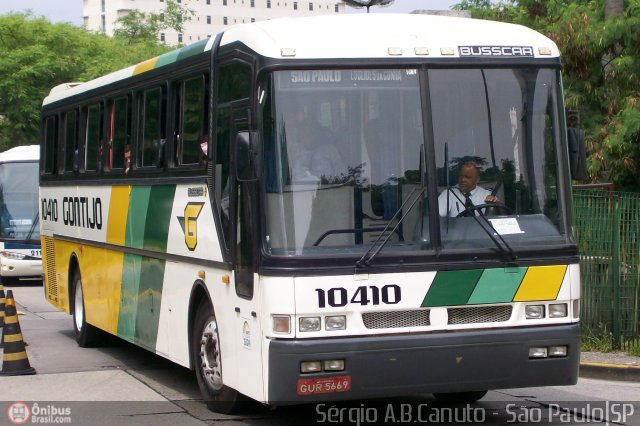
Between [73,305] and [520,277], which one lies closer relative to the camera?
[520,277]

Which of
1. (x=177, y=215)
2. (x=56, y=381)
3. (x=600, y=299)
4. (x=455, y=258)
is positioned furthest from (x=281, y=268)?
(x=600, y=299)

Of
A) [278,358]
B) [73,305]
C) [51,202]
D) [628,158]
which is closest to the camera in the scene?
[278,358]

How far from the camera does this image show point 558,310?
862 cm

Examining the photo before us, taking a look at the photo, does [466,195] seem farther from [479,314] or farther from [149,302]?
[149,302]

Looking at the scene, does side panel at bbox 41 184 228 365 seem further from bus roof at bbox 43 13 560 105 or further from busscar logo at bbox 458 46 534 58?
busscar logo at bbox 458 46 534 58

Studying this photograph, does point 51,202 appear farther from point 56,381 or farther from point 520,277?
point 520,277

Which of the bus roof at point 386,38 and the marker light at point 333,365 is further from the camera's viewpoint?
the bus roof at point 386,38

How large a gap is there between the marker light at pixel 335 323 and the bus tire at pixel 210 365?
61.4 inches

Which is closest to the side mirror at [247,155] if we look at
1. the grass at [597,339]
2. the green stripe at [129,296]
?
the green stripe at [129,296]

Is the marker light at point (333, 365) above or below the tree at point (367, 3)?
below

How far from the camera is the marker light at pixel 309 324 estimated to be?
8102mm

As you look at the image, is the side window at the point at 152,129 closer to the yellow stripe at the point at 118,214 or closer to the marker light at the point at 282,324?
the yellow stripe at the point at 118,214

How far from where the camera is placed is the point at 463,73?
28.4 feet

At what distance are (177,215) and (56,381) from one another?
8.31 ft
